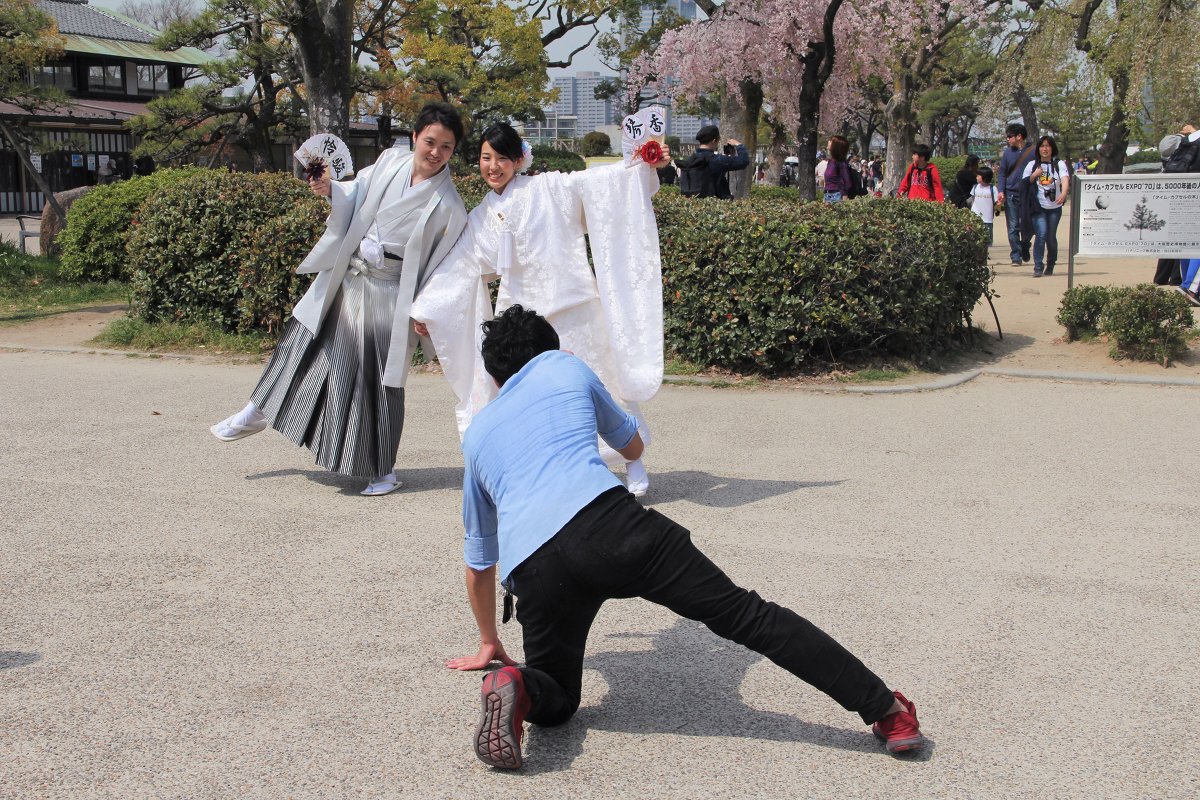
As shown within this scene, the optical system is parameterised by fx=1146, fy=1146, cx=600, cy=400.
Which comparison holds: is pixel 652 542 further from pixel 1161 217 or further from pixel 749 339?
pixel 1161 217

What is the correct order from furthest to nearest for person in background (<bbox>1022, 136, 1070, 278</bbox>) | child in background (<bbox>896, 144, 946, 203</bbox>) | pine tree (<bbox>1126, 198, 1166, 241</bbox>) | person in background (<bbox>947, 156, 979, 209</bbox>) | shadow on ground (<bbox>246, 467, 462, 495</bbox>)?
1. person in background (<bbox>947, 156, 979, 209</bbox>)
2. person in background (<bbox>1022, 136, 1070, 278</bbox>)
3. child in background (<bbox>896, 144, 946, 203</bbox>)
4. pine tree (<bbox>1126, 198, 1166, 241</bbox>)
5. shadow on ground (<bbox>246, 467, 462, 495</bbox>)

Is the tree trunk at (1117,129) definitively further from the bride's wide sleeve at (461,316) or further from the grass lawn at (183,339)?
the bride's wide sleeve at (461,316)

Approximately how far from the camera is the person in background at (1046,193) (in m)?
13.2

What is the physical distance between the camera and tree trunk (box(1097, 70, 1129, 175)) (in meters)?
19.9

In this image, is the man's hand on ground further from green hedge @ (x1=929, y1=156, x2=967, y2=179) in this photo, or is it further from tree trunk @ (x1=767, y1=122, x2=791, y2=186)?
green hedge @ (x1=929, y1=156, x2=967, y2=179)

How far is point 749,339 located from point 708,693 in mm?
4697

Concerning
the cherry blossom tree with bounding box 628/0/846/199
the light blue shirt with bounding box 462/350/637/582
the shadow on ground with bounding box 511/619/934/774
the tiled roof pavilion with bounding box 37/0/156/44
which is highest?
the tiled roof pavilion with bounding box 37/0/156/44

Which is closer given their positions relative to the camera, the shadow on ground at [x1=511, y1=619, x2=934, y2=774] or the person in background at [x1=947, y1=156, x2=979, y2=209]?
the shadow on ground at [x1=511, y1=619, x2=934, y2=774]

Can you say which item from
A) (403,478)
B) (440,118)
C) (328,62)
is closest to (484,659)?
(403,478)

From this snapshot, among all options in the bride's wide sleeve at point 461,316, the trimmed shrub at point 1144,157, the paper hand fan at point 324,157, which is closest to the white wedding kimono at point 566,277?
the bride's wide sleeve at point 461,316

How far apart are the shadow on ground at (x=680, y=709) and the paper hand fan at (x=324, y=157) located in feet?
8.64

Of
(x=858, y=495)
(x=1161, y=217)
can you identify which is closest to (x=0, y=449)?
(x=858, y=495)

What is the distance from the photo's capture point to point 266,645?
371 centimetres

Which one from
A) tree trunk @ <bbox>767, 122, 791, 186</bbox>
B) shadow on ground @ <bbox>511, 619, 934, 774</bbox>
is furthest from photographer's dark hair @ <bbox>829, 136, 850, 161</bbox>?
tree trunk @ <bbox>767, 122, 791, 186</bbox>
